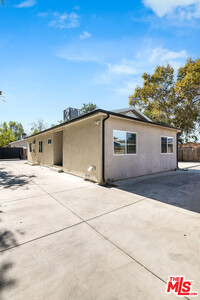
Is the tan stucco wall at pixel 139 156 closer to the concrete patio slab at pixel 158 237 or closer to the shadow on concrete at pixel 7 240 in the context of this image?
the concrete patio slab at pixel 158 237

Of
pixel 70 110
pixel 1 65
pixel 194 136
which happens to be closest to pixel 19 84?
pixel 1 65

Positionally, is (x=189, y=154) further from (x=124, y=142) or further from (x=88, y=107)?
(x=88, y=107)

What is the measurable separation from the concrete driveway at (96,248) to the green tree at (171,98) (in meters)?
18.5

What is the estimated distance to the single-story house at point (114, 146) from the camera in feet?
19.1

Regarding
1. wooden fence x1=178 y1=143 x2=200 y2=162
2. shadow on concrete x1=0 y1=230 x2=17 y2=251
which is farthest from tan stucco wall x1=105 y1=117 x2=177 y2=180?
wooden fence x1=178 y1=143 x2=200 y2=162

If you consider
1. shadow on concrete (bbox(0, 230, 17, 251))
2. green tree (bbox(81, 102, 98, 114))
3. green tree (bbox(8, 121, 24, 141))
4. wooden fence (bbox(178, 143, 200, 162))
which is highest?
green tree (bbox(81, 102, 98, 114))

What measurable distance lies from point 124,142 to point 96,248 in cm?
506

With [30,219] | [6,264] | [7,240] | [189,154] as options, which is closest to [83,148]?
[30,219]

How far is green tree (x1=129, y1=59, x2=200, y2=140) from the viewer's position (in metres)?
17.8

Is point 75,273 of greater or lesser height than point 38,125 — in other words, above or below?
below

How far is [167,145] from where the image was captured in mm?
9375

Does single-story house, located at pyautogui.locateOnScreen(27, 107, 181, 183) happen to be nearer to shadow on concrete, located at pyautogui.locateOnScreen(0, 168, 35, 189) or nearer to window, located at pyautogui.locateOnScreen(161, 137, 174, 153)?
window, located at pyautogui.locateOnScreen(161, 137, 174, 153)

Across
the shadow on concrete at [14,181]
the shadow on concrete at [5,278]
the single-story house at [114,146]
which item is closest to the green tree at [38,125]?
the single-story house at [114,146]

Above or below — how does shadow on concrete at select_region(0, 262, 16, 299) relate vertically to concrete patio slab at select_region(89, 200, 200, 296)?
above
